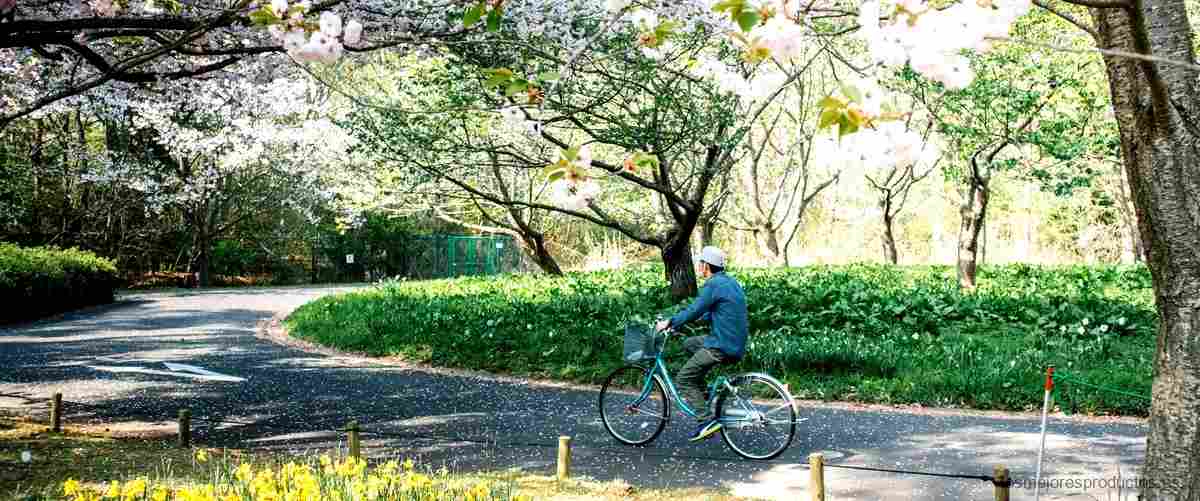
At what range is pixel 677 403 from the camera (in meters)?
7.84

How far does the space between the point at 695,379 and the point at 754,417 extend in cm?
55

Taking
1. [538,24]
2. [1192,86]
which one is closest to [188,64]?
[538,24]

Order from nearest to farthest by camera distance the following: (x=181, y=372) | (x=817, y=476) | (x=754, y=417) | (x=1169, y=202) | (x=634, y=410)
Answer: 1. (x=1169, y=202)
2. (x=817, y=476)
3. (x=754, y=417)
4. (x=634, y=410)
5. (x=181, y=372)

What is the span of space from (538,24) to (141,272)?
2988cm

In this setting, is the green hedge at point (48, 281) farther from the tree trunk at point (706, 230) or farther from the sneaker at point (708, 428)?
the sneaker at point (708, 428)

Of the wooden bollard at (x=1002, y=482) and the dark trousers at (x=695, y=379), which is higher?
the dark trousers at (x=695, y=379)

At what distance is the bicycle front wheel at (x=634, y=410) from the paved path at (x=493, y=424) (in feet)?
0.51

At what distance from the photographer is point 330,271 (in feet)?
128

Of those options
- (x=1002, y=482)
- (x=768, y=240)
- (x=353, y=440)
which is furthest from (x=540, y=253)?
(x=1002, y=482)

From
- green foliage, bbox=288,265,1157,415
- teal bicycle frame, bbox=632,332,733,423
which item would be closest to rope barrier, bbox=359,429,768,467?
teal bicycle frame, bbox=632,332,733,423

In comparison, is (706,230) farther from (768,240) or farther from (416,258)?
(416,258)

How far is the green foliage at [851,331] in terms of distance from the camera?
1065cm

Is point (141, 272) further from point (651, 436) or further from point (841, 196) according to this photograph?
point (651, 436)

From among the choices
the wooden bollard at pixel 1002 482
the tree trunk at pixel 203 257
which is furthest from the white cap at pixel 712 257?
the tree trunk at pixel 203 257
